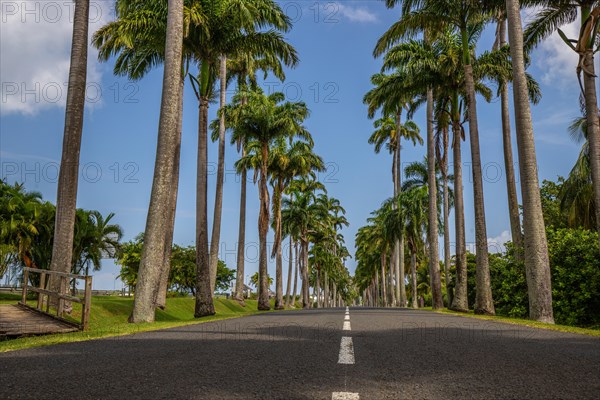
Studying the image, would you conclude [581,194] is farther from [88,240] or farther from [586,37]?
[88,240]

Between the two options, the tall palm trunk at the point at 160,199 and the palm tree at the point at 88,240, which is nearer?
the tall palm trunk at the point at 160,199

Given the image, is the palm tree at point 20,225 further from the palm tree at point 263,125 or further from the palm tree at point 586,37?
the palm tree at point 586,37

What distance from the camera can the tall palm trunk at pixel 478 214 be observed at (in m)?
21.1

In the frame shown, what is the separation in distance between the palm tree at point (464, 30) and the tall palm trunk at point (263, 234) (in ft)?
40.9

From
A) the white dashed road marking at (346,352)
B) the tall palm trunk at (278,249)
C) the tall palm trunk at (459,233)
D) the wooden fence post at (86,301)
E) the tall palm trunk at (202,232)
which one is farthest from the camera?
the tall palm trunk at (278,249)

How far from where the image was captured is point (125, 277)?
55250 millimetres

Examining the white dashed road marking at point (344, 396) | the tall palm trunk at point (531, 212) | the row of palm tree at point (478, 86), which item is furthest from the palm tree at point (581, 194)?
the white dashed road marking at point (344, 396)

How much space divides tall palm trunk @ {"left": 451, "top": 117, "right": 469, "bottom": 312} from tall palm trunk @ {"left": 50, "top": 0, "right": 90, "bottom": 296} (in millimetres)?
18368

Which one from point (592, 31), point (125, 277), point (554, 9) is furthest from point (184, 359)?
point (125, 277)

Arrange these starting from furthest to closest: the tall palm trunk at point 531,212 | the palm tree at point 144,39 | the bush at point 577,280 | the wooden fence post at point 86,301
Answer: the palm tree at point 144,39 < the bush at point 577,280 < the tall palm trunk at point 531,212 < the wooden fence post at point 86,301

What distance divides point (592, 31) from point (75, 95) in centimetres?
1888

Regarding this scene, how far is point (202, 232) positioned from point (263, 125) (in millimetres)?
14462

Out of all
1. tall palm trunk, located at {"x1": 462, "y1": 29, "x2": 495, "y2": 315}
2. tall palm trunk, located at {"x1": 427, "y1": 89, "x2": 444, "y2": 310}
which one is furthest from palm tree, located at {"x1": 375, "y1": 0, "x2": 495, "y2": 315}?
tall palm trunk, located at {"x1": 427, "y1": 89, "x2": 444, "y2": 310}

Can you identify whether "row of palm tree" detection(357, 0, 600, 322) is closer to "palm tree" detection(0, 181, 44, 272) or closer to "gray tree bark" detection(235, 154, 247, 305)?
"gray tree bark" detection(235, 154, 247, 305)
